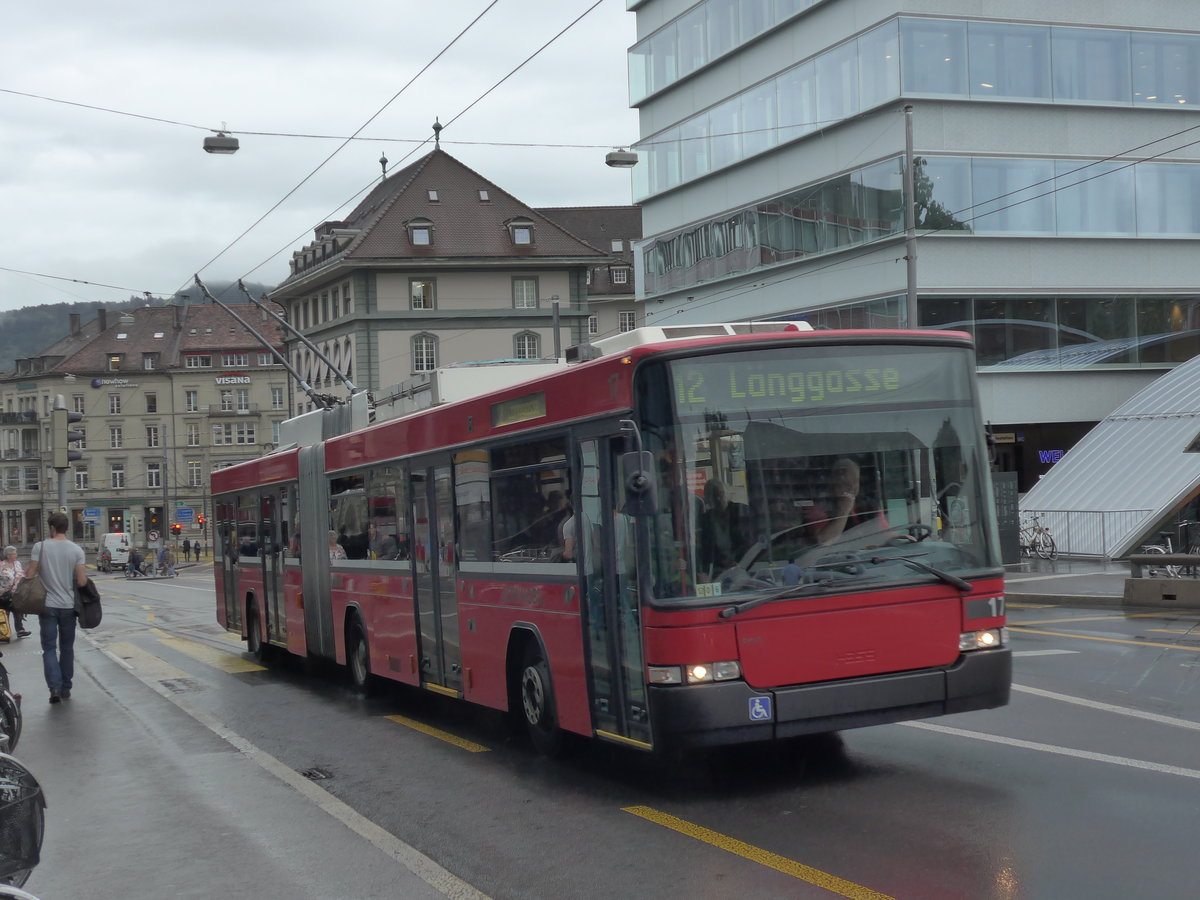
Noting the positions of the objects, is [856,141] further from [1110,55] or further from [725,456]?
[725,456]

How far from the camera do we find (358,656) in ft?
48.6

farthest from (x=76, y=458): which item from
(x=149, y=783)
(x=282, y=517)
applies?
(x=149, y=783)

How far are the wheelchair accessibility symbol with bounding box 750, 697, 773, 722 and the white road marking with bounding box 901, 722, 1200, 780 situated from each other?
213cm

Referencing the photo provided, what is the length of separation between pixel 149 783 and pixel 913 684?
5.07 m

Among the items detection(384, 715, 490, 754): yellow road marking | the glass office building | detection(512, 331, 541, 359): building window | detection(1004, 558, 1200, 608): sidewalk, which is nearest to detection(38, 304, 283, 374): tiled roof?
detection(512, 331, 541, 359): building window

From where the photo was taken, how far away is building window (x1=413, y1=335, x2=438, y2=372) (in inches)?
2781

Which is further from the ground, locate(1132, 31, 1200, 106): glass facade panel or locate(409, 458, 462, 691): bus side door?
locate(1132, 31, 1200, 106): glass facade panel

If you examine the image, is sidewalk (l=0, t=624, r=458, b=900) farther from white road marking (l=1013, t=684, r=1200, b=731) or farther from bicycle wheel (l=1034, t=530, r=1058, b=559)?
bicycle wheel (l=1034, t=530, r=1058, b=559)

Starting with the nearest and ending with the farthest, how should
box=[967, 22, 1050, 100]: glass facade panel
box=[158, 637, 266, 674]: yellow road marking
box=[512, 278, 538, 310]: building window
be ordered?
1. box=[158, 637, 266, 674]: yellow road marking
2. box=[967, 22, 1050, 100]: glass facade panel
3. box=[512, 278, 538, 310]: building window

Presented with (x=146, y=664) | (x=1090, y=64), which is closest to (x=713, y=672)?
(x=146, y=664)

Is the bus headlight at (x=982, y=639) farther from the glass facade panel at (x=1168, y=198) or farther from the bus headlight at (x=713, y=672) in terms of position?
the glass facade panel at (x=1168, y=198)

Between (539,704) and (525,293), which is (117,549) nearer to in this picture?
(525,293)

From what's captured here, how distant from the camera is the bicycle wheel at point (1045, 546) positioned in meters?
31.5

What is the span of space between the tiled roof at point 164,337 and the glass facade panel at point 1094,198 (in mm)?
83367
